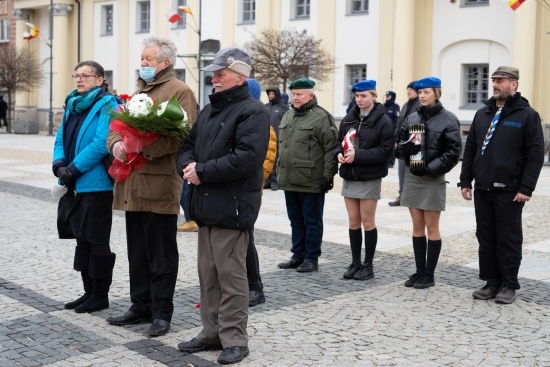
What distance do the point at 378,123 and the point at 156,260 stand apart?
2865 mm

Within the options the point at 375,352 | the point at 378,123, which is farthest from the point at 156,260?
the point at 378,123

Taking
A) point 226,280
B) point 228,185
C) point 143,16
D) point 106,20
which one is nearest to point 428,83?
point 228,185

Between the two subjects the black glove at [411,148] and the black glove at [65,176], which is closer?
the black glove at [65,176]

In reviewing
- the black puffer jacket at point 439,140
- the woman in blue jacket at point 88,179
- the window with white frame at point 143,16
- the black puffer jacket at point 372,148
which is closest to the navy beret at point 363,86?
the black puffer jacket at point 372,148

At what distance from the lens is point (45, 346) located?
18.4ft

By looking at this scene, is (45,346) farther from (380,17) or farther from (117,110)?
(380,17)

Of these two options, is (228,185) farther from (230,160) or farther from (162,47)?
(162,47)

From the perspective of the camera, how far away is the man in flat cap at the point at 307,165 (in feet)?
26.7

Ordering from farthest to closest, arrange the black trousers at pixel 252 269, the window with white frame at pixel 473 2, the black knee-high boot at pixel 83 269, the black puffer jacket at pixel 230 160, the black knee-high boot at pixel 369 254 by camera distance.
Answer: the window with white frame at pixel 473 2 → the black knee-high boot at pixel 369 254 → the black trousers at pixel 252 269 → the black knee-high boot at pixel 83 269 → the black puffer jacket at pixel 230 160

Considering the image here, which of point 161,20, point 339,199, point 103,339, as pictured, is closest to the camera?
point 103,339

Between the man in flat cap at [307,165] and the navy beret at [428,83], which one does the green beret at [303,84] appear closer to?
the man in flat cap at [307,165]

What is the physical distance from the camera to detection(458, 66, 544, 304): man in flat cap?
6.90 m

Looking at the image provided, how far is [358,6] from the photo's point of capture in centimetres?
3103

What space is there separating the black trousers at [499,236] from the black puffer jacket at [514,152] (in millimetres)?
120
